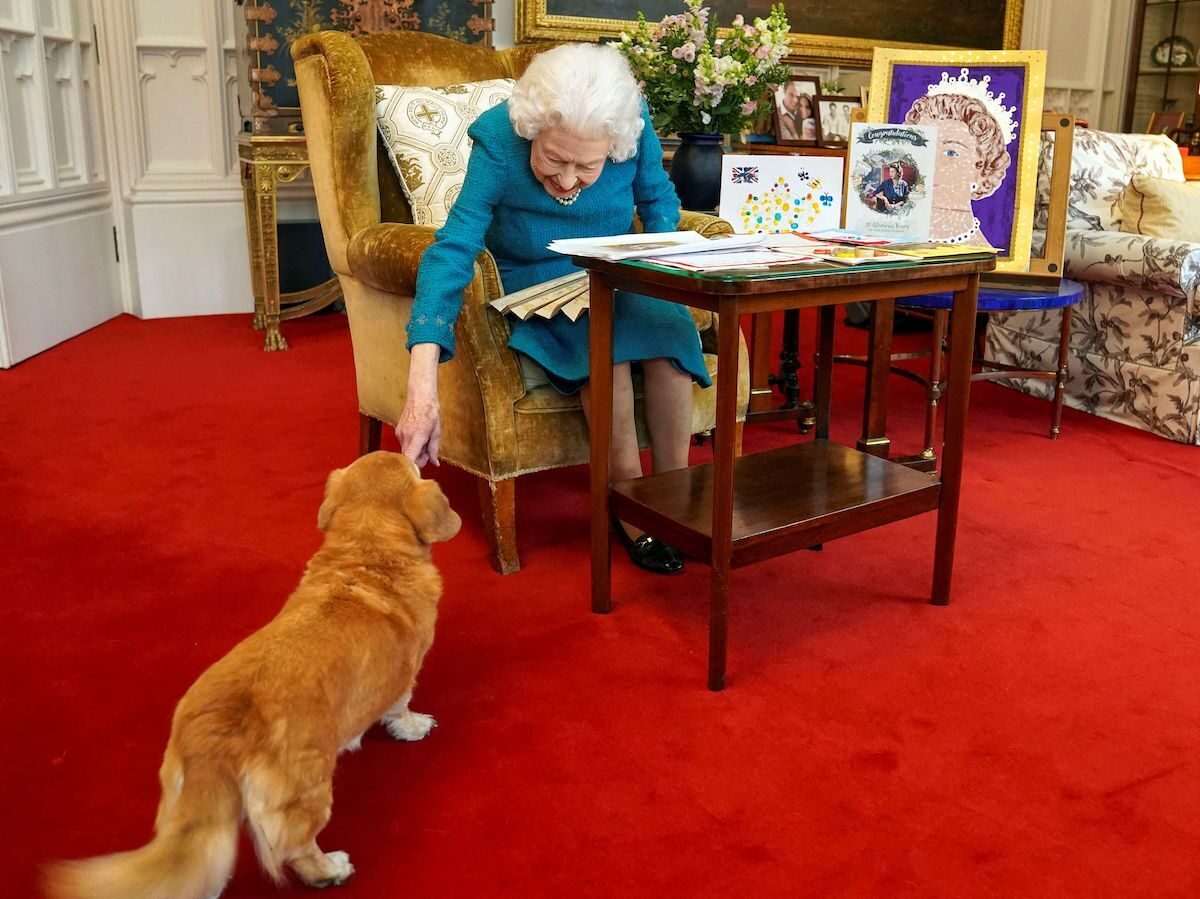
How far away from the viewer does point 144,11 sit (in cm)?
Result: 479

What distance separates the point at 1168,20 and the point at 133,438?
6.16m

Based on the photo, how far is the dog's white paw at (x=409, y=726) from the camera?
1.70 m

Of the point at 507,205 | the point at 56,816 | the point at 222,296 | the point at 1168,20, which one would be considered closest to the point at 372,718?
the point at 56,816

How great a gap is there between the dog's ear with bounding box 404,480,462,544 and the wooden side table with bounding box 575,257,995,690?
1.51ft

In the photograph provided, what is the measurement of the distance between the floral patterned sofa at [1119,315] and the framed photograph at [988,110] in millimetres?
492

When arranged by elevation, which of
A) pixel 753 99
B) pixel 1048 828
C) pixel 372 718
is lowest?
pixel 1048 828

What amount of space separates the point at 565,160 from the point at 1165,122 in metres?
5.28

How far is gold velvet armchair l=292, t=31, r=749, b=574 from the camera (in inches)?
89.0

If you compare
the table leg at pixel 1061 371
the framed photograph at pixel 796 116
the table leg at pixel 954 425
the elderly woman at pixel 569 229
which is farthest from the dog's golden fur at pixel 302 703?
the framed photograph at pixel 796 116

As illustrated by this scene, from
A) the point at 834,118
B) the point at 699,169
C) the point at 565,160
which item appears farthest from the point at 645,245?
the point at 834,118

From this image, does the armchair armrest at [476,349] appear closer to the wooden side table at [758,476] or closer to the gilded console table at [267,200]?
the wooden side table at [758,476]

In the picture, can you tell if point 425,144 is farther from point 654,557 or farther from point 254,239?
point 254,239

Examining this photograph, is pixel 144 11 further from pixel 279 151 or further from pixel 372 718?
pixel 372 718

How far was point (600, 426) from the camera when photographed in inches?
82.0
